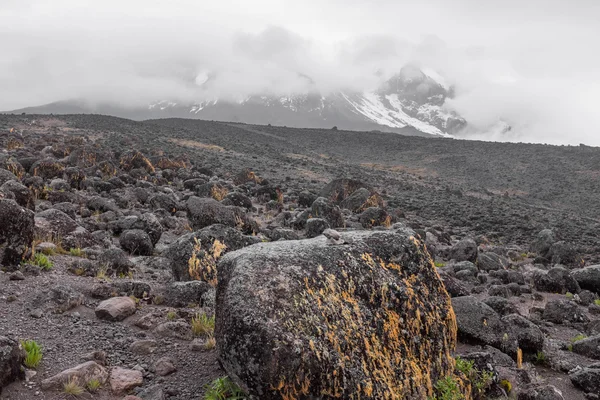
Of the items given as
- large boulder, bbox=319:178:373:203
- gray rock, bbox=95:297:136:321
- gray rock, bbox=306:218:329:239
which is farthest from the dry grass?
gray rock, bbox=95:297:136:321

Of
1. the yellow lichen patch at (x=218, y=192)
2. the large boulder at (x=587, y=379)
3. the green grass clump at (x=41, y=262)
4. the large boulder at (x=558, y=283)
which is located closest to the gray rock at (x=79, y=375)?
the green grass clump at (x=41, y=262)

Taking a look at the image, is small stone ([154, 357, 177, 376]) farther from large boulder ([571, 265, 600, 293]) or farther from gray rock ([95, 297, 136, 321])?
large boulder ([571, 265, 600, 293])

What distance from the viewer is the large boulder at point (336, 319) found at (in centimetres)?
412

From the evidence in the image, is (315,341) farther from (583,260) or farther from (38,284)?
(583,260)

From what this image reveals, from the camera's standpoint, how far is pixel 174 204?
16.0 meters

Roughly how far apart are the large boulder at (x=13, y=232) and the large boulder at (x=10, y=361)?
294cm

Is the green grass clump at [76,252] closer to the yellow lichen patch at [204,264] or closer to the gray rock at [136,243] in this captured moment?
the gray rock at [136,243]

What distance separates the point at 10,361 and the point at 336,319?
310cm

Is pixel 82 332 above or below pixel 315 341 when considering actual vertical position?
below

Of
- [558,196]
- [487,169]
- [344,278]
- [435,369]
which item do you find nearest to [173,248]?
[344,278]

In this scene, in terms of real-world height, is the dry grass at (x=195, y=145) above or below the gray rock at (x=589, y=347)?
above

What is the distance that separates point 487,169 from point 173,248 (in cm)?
4582

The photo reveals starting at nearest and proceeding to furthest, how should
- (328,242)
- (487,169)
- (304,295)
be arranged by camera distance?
(304,295) → (328,242) → (487,169)

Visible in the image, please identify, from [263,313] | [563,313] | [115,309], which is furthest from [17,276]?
[563,313]
